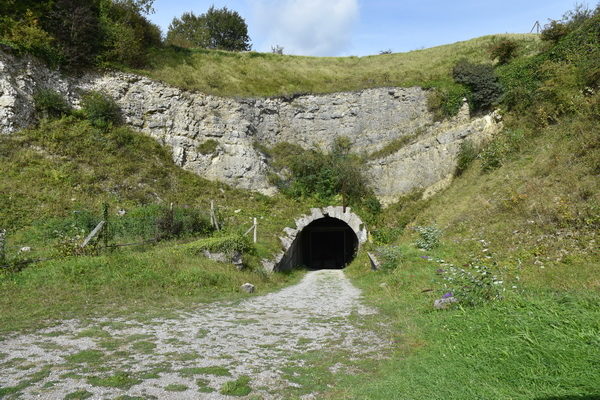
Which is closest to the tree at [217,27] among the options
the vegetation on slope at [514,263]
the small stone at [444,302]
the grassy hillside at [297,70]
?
the grassy hillside at [297,70]

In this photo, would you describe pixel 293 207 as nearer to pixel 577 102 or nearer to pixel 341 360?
pixel 577 102

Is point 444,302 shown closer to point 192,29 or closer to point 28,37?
point 28,37

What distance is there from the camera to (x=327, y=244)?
36.9 m

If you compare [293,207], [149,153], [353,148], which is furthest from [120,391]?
[353,148]

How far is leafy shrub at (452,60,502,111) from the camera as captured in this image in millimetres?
22453

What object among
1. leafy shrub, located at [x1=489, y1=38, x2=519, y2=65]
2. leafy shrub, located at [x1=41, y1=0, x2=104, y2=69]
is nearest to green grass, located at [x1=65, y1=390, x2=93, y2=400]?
leafy shrub, located at [x1=41, y1=0, x2=104, y2=69]

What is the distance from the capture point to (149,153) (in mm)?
24250

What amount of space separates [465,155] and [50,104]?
25.2m

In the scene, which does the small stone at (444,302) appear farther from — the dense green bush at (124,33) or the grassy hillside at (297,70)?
the dense green bush at (124,33)

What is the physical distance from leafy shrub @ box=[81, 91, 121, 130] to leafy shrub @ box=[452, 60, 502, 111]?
24151 millimetres

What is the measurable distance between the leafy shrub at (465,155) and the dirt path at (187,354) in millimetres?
14453

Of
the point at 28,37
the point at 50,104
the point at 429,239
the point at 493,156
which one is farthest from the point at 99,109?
the point at 493,156

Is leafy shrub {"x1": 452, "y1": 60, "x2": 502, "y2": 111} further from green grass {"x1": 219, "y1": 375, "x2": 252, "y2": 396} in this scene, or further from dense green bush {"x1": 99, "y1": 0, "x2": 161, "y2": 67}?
dense green bush {"x1": 99, "y1": 0, "x2": 161, "y2": 67}

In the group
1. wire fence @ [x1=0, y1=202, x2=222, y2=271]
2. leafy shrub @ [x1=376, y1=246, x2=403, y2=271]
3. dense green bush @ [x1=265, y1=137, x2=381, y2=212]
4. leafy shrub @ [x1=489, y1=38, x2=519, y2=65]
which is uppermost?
leafy shrub @ [x1=489, y1=38, x2=519, y2=65]
